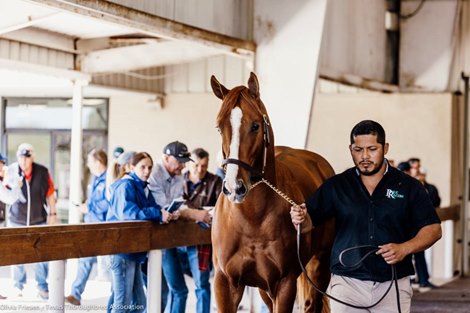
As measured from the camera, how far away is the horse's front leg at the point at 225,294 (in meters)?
5.77

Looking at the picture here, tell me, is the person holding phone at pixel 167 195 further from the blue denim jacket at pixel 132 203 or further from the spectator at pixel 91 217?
the spectator at pixel 91 217

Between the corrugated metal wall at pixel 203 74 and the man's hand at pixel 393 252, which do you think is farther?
the corrugated metal wall at pixel 203 74

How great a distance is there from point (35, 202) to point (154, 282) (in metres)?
4.53

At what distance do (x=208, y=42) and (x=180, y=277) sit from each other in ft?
8.32

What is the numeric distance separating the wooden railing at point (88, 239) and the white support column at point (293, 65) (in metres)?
2.66

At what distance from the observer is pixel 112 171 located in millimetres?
8977

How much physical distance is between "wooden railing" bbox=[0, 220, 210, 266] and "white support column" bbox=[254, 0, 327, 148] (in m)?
2.66

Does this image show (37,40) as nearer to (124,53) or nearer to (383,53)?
(124,53)

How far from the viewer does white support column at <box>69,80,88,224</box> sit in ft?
43.2

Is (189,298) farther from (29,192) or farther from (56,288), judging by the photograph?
(56,288)

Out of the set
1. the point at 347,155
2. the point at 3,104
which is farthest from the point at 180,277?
the point at 3,104

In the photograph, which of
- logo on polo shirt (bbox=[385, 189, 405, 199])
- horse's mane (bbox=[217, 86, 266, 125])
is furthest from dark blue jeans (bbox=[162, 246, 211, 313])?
logo on polo shirt (bbox=[385, 189, 405, 199])

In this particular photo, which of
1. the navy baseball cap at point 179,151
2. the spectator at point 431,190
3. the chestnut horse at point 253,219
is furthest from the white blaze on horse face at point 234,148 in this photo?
the spectator at point 431,190

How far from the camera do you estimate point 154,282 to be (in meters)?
6.82
